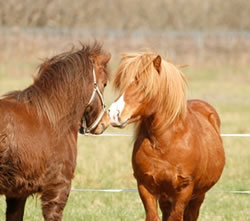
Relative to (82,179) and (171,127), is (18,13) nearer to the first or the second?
(82,179)

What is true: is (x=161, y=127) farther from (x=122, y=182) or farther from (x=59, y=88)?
(x=122, y=182)

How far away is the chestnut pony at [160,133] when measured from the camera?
6.02 metres

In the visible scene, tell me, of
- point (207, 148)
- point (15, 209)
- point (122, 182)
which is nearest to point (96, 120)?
point (15, 209)

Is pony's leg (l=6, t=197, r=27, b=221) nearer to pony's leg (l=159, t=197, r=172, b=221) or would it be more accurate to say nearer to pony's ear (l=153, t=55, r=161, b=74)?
pony's leg (l=159, t=197, r=172, b=221)

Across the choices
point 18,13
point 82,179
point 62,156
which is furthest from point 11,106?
point 18,13

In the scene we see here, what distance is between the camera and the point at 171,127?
20.4ft

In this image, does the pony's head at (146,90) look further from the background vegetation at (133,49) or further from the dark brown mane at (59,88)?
the background vegetation at (133,49)

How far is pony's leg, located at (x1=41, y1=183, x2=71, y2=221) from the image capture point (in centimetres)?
552

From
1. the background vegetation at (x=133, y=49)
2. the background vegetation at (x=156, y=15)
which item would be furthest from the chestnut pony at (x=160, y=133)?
the background vegetation at (x=156, y=15)

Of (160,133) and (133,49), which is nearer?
(160,133)

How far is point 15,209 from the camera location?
581 cm

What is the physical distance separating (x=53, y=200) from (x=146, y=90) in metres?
1.40

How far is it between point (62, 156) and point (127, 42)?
29379mm

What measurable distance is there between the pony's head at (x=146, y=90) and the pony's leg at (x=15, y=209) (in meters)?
1.16
